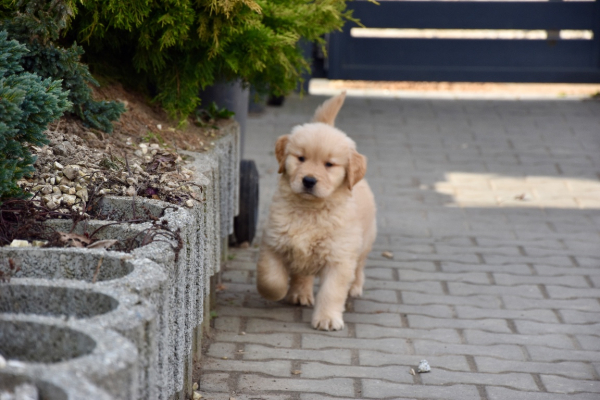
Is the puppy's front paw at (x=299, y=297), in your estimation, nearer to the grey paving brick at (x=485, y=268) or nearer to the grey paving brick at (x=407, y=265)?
the grey paving brick at (x=407, y=265)

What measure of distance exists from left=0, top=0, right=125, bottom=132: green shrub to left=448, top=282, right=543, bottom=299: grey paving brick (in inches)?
96.6

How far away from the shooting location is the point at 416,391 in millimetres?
3363

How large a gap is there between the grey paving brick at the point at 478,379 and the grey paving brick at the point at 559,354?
10.1 inches

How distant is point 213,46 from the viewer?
4105mm

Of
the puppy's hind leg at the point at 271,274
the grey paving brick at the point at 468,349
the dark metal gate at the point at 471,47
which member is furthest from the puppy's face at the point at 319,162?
the dark metal gate at the point at 471,47

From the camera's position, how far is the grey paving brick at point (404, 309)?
4.35 m

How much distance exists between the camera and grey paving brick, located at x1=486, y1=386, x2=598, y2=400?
11.0 ft

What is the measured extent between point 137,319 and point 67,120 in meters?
2.03

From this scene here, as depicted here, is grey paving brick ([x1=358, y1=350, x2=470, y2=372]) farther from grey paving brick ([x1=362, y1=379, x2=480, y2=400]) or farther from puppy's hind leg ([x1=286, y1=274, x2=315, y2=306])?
puppy's hind leg ([x1=286, y1=274, x2=315, y2=306])

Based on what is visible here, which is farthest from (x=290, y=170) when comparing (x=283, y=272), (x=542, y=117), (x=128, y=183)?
(x=542, y=117)

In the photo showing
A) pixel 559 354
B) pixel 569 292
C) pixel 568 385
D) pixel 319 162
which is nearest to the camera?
pixel 568 385

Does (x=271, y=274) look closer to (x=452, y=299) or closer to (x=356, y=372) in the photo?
(x=356, y=372)

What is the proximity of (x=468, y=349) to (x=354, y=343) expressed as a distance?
59 centimetres

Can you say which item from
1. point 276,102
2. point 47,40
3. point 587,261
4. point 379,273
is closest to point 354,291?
point 379,273
